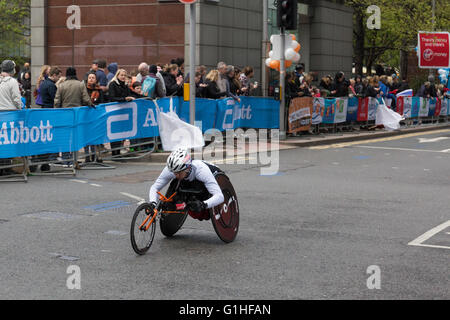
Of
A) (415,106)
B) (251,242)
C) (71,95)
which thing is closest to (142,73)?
(71,95)

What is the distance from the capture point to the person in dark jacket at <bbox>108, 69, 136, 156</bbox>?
15.2m

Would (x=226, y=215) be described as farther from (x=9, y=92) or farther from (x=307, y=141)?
(x=307, y=141)

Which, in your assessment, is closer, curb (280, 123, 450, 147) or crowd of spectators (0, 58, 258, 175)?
crowd of spectators (0, 58, 258, 175)

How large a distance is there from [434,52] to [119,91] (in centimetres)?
2403

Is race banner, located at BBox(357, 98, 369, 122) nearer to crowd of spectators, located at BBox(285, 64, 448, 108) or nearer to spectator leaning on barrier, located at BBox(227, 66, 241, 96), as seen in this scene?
crowd of spectators, located at BBox(285, 64, 448, 108)

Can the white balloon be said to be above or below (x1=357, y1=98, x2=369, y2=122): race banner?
above

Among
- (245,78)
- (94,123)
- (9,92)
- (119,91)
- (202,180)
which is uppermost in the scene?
(245,78)

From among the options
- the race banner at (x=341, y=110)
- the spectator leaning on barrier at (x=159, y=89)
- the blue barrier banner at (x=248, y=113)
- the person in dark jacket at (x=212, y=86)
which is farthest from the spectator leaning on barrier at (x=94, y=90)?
the race banner at (x=341, y=110)

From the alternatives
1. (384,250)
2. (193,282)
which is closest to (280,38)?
(384,250)

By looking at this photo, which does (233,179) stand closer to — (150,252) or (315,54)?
(150,252)

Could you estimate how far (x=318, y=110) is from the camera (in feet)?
72.2

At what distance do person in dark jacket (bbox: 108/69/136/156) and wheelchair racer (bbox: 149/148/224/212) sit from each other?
7566 mm

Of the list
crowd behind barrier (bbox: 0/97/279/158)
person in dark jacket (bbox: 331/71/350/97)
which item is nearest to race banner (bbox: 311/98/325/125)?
person in dark jacket (bbox: 331/71/350/97)
